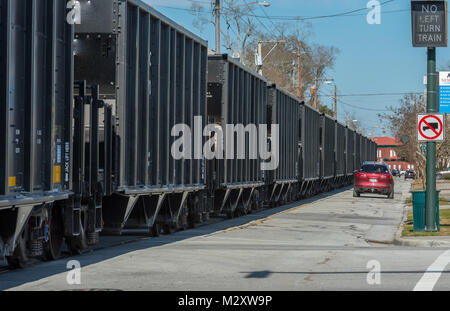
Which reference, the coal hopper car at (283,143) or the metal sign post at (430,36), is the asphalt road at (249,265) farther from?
the coal hopper car at (283,143)

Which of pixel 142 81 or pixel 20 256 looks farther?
pixel 142 81

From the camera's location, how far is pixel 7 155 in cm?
1144

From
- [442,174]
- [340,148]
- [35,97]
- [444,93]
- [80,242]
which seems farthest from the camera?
[442,174]

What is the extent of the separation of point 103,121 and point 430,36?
9.10 metres

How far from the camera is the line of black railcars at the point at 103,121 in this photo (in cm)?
1205

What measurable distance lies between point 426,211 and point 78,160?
997 cm

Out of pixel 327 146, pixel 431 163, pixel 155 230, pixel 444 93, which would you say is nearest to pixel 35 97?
pixel 155 230

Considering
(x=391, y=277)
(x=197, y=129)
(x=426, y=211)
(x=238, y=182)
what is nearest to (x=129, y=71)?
(x=197, y=129)

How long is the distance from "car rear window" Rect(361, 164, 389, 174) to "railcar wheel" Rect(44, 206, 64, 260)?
30.8m

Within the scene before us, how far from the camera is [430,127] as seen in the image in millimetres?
21406

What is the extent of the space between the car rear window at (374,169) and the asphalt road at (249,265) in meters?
22.3

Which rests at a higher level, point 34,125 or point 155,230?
point 34,125

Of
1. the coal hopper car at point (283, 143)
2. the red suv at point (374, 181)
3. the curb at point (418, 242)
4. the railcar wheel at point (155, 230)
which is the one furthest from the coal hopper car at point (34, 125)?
the red suv at point (374, 181)

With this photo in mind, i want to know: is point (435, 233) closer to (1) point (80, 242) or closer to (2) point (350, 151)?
(1) point (80, 242)
